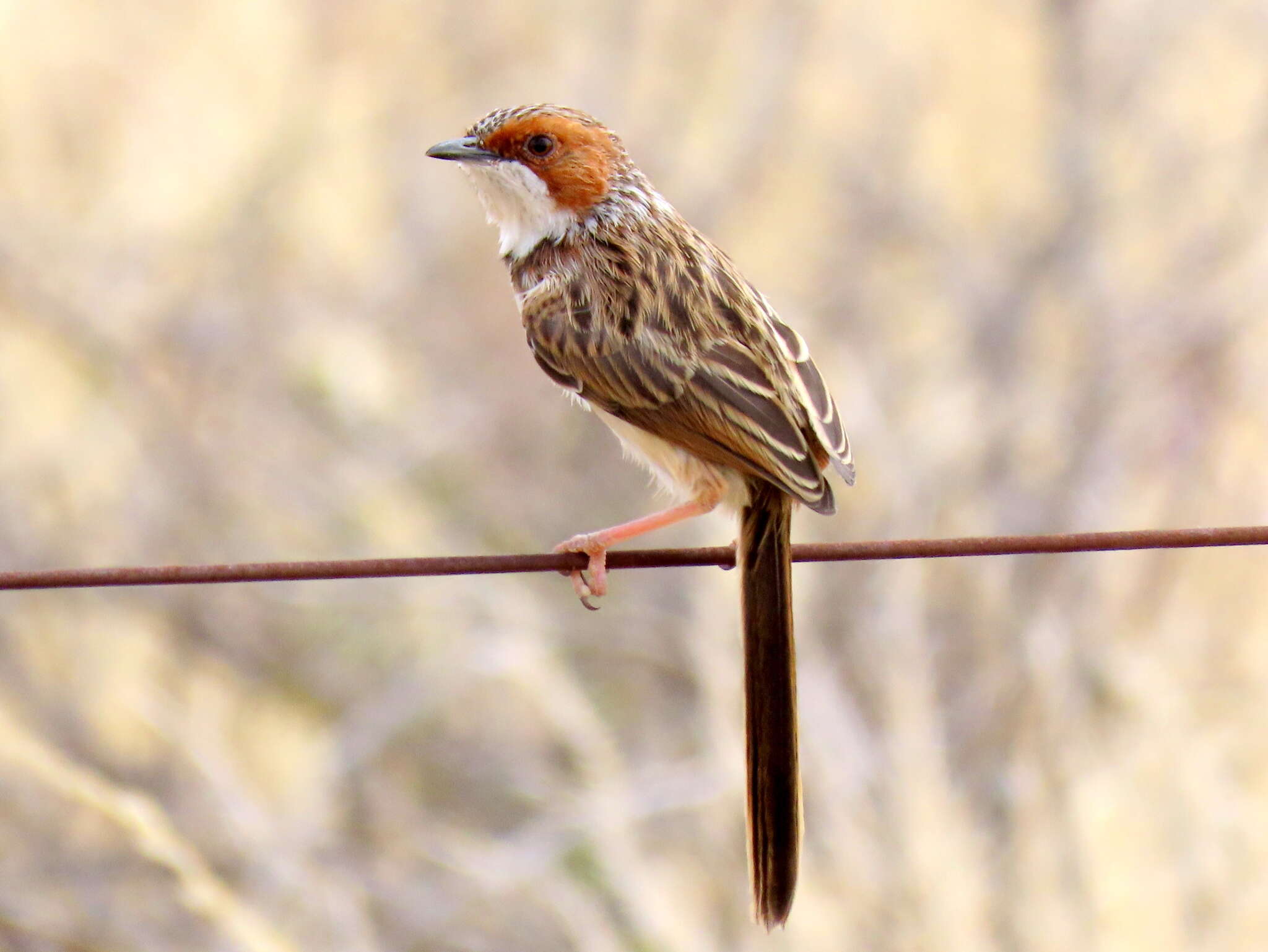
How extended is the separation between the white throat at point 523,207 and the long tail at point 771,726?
1.33m

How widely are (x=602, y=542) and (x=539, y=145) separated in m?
1.40

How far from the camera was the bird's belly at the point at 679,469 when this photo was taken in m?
4.08

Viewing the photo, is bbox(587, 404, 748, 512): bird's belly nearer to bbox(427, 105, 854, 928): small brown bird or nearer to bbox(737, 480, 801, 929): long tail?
bbox(427, 105, 854, 928): small brown bird

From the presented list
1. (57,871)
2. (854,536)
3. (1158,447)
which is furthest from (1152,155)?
(57,871)

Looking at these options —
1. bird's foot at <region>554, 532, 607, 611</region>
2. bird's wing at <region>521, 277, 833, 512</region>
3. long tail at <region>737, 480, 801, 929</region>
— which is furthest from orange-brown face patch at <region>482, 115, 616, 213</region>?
Result: long tail at <region>737, 480, 801, 929</region>

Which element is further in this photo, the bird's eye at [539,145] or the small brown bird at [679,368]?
the bird's eye at [539,145]

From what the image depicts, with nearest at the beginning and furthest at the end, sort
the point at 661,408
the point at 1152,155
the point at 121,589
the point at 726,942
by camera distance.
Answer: the point at 661,408
the point at 726,942
the point at 121,589
the point at 1152,155

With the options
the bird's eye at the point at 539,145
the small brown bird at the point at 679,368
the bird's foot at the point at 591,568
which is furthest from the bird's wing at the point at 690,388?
the bird's eye at the point at 539,145

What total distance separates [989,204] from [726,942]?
501cm

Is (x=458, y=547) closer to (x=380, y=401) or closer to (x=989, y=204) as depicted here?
(x=380, y=401)

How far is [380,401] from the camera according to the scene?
8516mm

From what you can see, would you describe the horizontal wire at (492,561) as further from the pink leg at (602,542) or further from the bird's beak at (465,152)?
the bird's beak at (465,152)

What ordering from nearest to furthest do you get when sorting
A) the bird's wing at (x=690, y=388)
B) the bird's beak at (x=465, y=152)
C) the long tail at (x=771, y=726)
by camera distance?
the long tail at (x=771, y=726)
the bird's wing at (x=690, y=388)
the bird's beak at (x=465, y=152)

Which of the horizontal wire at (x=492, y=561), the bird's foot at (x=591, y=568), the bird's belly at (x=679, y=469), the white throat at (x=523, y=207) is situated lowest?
the horizontal wire at (x=492, y=561)
